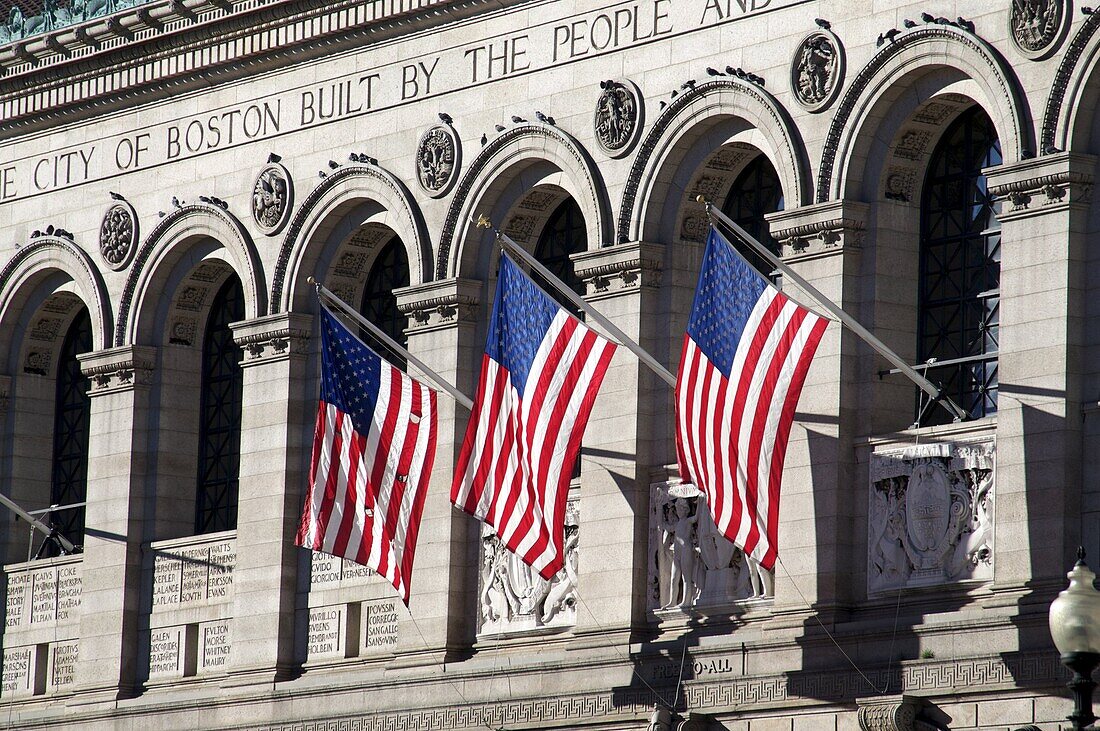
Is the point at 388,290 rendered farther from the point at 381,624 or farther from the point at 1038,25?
the point at 1038,25

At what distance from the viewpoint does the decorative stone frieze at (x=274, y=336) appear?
46.0m

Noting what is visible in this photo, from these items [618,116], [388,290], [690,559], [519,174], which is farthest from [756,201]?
[388,290]

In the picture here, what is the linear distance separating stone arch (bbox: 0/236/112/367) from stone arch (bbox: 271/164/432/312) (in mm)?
4862

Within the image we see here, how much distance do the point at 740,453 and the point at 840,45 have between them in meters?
6.20

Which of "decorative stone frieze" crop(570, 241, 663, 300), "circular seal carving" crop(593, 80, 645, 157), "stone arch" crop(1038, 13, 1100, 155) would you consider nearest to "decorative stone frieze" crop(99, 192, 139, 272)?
"decorative stone frieze" crop(570, 241, 663, 300)

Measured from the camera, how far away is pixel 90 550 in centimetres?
4888

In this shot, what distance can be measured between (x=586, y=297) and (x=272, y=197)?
25.4 feet

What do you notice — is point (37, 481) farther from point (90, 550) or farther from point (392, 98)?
point (392, 98)

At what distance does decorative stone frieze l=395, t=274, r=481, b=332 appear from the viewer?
43469mm

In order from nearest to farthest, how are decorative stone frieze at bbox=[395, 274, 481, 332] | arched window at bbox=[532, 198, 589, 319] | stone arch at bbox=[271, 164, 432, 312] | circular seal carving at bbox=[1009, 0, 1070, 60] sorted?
circular seal carving at bbox=[1009, 0, 1070, 60] < arched window at bbox=[532, 198, 589, 319] < decorative stone frieze at bbox=[395, 274, 481, 332] < stone arch at bbox=[271, 164, 432, 312]

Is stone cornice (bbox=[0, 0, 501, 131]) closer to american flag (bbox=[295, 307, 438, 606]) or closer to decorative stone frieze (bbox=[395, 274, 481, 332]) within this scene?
decorative stone frieze (bbox=[395, 274, 481, 332])

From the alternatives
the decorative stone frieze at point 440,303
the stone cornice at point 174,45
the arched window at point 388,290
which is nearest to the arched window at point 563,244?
the decorative stone frieze at point 440,303

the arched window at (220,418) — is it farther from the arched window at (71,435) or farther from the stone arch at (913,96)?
the stone arch at (913,96)

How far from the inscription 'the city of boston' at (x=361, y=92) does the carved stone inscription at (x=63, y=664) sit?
28.5ft
